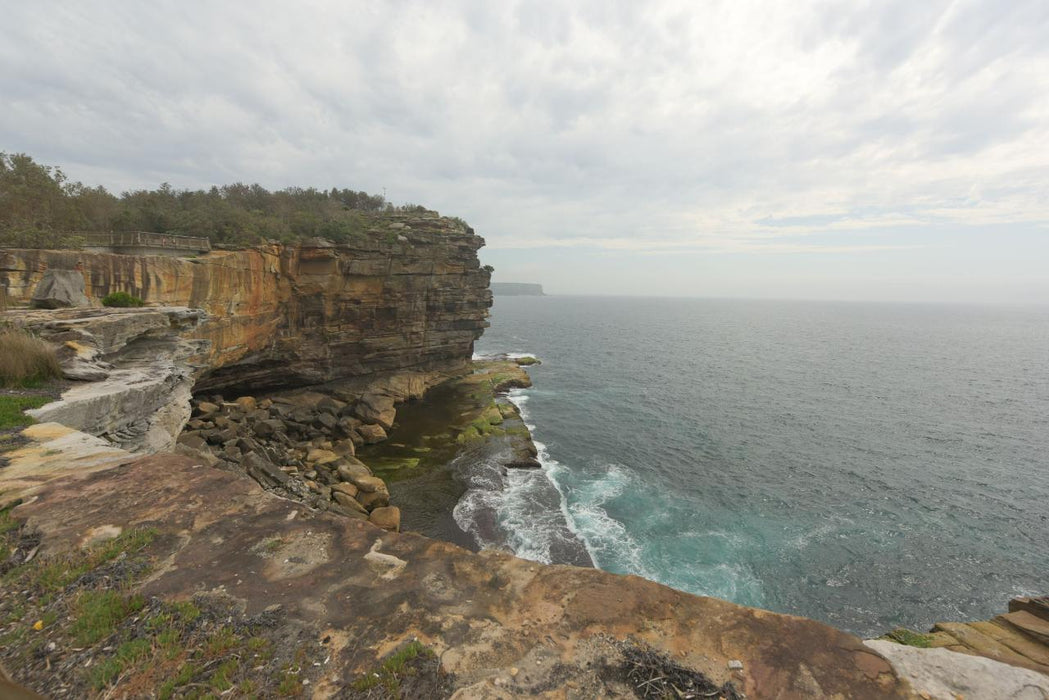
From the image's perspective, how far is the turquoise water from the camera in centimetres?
1703

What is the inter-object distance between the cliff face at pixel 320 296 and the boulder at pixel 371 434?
9.15m

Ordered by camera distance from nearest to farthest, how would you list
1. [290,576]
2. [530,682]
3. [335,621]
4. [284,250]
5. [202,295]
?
[530,682]
[335,621]
[290,576]
[202,295]
[284,250]

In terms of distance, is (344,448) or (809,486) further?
(344,448)

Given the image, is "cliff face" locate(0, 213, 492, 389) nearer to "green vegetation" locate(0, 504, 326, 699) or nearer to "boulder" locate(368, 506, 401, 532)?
Answer: "boulder" locate(368, 506, 401, 532)

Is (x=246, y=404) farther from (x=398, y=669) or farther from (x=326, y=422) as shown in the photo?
(x=398, y=669)

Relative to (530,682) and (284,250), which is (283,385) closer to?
(284,250)

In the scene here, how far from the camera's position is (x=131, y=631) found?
394cm

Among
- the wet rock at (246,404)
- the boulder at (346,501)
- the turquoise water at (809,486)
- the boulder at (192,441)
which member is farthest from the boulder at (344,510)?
the wet rock at (246,404)

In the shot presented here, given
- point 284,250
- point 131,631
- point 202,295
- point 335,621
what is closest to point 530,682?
point 335,621

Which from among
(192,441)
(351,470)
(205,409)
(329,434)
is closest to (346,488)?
(351,470)

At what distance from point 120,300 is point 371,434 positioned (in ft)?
47.8

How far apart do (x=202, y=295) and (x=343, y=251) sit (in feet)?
36.8

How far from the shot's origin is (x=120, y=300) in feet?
60.1

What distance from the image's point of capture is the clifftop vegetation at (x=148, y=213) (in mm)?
20938
